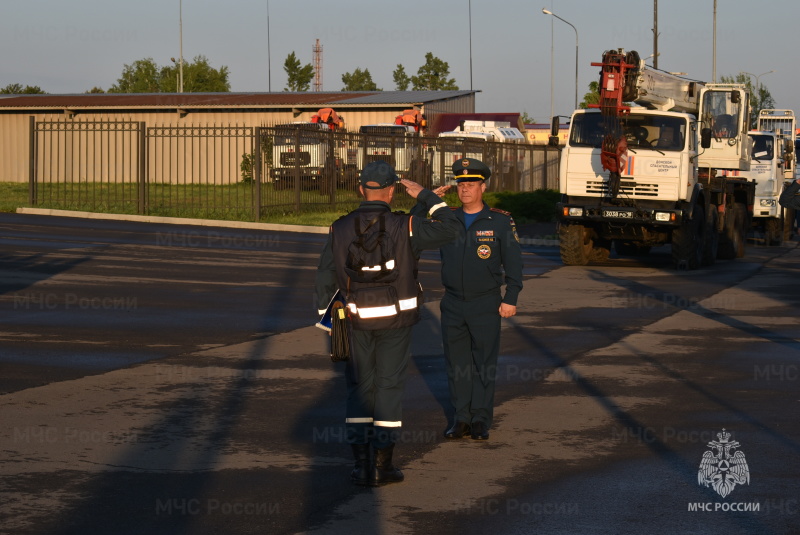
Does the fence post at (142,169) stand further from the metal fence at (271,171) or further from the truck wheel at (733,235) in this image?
the truck wheel at (733,235)

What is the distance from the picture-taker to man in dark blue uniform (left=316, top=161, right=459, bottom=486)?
6773mm

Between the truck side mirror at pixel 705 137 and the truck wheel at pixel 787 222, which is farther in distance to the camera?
the truck wheel at pixel 787 222

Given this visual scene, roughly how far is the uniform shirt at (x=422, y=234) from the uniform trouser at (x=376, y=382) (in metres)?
0.34

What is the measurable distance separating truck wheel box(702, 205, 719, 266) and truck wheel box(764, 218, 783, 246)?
25.1 ft

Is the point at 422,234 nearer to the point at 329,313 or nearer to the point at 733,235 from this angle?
the point at 329,313

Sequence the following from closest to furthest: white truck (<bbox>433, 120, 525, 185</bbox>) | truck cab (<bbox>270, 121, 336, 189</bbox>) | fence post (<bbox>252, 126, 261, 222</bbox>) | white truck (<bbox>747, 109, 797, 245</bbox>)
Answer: fence post (<bbox>252, 126, 261, 222</bbox>), truck cab (<bbox>270, 121, 336, 189</bbox>), white truck (<bbox>747, 109, 797, 245</bbox>), white truck (<bbox>433, 120, 525, 185</bbox>)

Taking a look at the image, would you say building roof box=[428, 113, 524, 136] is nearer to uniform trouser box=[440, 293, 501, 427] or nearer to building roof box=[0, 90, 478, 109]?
building roof box=[0, 90, 478, 109]

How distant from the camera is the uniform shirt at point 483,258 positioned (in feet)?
26.1

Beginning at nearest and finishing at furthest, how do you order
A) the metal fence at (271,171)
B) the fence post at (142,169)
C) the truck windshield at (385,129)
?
the metal fence at (271,171) → the fence post at (142,169) → the truck windshield at (385,129)

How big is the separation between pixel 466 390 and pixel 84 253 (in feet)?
44.2

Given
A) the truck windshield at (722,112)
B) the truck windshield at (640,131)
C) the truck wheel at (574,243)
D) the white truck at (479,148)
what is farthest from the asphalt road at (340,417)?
the white truck at (479,148)

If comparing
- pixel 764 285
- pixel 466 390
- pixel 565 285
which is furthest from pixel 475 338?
pixel 764 285

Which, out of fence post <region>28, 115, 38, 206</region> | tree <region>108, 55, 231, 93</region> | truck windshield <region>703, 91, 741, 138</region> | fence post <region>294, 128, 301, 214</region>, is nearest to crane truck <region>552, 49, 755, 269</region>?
truck windshield <region>703, 91, 741, 138</region>

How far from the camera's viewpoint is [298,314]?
46.7 ft
